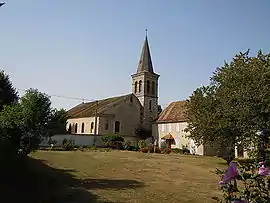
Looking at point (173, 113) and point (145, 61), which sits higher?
point (145, 61)

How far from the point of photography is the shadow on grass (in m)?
11.4

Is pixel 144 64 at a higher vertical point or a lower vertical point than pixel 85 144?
higher

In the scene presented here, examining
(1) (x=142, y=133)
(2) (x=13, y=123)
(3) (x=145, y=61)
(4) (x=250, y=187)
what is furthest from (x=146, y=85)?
(4) (x=250, y=187)

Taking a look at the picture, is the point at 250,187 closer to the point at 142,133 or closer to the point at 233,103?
the point at 233,103

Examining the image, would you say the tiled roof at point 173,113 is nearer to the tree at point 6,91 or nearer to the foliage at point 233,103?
the foliage at point 233,103

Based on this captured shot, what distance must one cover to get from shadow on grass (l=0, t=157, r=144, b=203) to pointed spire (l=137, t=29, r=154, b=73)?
54339 millimetres

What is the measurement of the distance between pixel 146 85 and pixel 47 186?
56115mm

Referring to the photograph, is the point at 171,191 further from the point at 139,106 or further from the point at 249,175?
the point at 139,106

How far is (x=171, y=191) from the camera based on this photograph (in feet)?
45.8

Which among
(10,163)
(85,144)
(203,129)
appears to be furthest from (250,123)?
(85,144)

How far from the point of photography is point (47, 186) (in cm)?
1375

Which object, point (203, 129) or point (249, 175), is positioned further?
point (203, 129)

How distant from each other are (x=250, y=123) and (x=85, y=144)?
1231 inches

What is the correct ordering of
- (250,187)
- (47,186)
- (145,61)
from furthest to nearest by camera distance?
(145,61) → (47,186) → (250,187)
